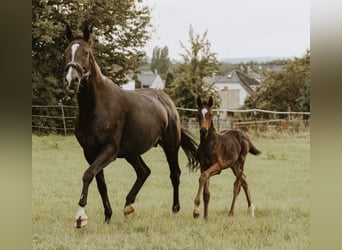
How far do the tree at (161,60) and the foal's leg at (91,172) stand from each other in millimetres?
334

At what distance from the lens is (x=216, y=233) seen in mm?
2020

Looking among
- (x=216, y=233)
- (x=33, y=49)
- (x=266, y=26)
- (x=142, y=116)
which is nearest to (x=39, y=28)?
(x=33, y=49)

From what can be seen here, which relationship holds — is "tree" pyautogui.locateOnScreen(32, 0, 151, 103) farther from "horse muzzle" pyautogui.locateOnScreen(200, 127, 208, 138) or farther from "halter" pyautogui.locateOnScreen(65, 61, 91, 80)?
"horse muzzle" pyautogui.locateOnScreen(200, 127, 208, 138)

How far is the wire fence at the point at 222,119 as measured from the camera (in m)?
2.07

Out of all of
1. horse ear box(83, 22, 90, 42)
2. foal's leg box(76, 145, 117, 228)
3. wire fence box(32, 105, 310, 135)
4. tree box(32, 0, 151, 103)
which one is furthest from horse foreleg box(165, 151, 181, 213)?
horse ear box(83, 22, 90, 42)

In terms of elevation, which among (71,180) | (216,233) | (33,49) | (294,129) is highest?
(33,49)

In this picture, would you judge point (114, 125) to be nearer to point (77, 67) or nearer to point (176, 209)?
point (77, 67)

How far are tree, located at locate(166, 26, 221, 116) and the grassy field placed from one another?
0.74ft

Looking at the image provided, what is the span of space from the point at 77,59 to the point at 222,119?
1.83 feet

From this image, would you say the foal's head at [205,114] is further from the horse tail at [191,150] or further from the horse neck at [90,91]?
the horse neck at [90,91]
